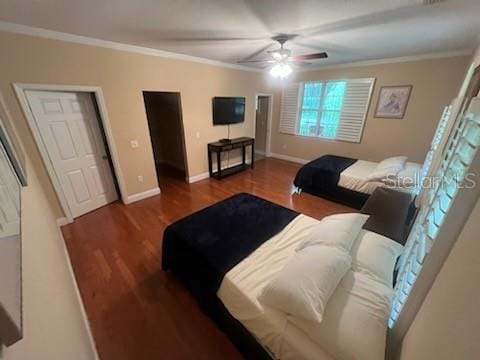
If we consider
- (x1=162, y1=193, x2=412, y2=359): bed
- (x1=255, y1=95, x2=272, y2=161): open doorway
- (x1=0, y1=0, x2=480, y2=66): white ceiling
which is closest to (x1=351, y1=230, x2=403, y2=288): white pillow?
(x1=162, y1=193, x2=412, y2=359): bed

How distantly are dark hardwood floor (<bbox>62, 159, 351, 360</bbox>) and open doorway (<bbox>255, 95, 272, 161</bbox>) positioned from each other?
2916 millimetres

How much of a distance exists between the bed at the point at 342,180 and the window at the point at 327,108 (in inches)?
46.5

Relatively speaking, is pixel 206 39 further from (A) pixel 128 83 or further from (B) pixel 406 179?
(B) pixel 406 179

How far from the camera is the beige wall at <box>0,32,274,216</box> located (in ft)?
7.06

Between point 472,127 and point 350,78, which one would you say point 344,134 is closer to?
point 350,78

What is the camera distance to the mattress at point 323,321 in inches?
36.1

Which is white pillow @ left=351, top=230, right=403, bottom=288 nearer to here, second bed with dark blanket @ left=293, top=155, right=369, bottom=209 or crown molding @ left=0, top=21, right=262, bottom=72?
second bed with dark blanket @ left=293, top=155, right=369, bottom=209

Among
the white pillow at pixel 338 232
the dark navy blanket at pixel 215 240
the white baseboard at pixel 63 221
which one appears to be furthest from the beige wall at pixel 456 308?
the white baseboard at pixel 63 221

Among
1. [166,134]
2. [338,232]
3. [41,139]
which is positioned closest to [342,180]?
[338,232]

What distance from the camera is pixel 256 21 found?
6.48 feet

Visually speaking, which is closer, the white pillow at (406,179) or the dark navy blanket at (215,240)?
the dark navy blanket at (215,240)

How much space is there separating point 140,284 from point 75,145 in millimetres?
2259

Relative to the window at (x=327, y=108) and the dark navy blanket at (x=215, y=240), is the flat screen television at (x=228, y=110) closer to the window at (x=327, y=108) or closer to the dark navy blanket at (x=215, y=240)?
the window at (x=327, y=108)

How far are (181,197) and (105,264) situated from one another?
5.49ft
